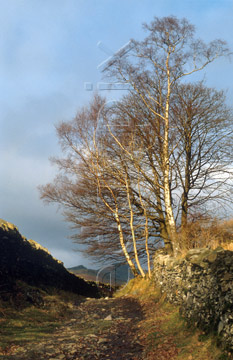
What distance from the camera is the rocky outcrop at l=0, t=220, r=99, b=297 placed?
544 inches

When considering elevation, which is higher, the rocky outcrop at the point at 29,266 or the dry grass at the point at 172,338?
the rocky outcrop at the point at 29,266

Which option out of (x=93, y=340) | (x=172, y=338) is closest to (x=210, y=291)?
(x=172, y=338)

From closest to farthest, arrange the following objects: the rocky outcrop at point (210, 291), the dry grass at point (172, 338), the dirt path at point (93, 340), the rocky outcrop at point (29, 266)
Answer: the rocky outcrop at point (210, 291), the dry grass at point (172, 338), the dirt path at point (93, 340), the rocky outcrop at point (29, 266)

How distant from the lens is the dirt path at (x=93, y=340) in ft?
25.1

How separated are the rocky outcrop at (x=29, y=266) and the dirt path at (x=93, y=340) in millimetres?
2787

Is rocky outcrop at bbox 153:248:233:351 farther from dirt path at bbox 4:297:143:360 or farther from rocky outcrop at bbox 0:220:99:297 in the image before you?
rocky outcrop at bbox 0:220:99:297

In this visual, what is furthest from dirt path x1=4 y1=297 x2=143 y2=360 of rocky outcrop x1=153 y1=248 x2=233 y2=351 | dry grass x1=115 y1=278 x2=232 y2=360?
rocky outcrop x1=153 y1=248 x2=233 y2=351

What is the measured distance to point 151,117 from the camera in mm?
18281

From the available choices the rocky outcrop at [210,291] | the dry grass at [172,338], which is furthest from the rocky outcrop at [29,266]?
the rocky outcrop at [210,291]

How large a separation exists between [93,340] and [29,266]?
24.4 feet

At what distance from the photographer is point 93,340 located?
28.9 ft

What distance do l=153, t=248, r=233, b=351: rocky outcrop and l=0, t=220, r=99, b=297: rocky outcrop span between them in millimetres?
6742

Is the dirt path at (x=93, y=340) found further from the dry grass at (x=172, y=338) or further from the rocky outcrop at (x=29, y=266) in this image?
the rocky outcrop at (x=29, y=266)

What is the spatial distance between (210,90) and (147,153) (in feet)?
16.0
